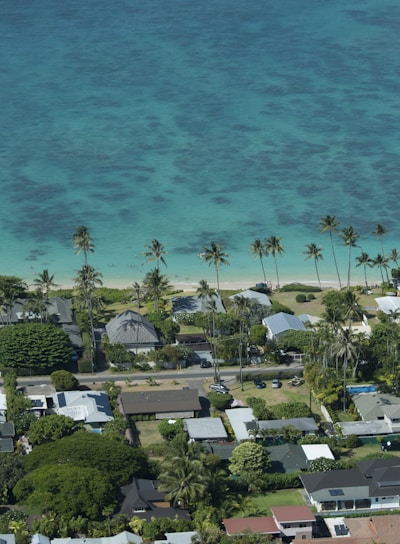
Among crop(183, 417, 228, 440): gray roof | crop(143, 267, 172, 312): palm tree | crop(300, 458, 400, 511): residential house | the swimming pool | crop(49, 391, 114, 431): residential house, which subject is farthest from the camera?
crop(143, 267, 172, 312): palm tree

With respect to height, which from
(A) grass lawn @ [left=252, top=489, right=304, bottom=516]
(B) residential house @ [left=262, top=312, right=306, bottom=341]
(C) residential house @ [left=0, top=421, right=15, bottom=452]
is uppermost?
(B) residential house @ [left=262, top=312, right=306, bottom=341]

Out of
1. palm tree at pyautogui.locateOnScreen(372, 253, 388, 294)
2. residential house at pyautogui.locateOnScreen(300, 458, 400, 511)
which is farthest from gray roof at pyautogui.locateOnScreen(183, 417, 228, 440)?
palm tree at pyautogui.locateOnScreen(372, 253, 388, 294)

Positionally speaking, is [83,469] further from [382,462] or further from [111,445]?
[382,462]

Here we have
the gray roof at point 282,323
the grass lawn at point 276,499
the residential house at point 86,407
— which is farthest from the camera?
the gray roof at point 282,323

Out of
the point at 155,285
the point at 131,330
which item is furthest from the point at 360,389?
the point at 155,285

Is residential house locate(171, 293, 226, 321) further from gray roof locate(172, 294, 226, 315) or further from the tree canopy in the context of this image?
the tree canopy

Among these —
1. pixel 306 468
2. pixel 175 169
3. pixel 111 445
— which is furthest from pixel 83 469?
pixel 175 169

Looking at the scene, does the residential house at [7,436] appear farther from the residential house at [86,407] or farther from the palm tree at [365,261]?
the palm tree at [365,261]

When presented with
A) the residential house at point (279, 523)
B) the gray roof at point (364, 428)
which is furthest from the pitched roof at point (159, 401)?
the residential house at point (279, 523)
